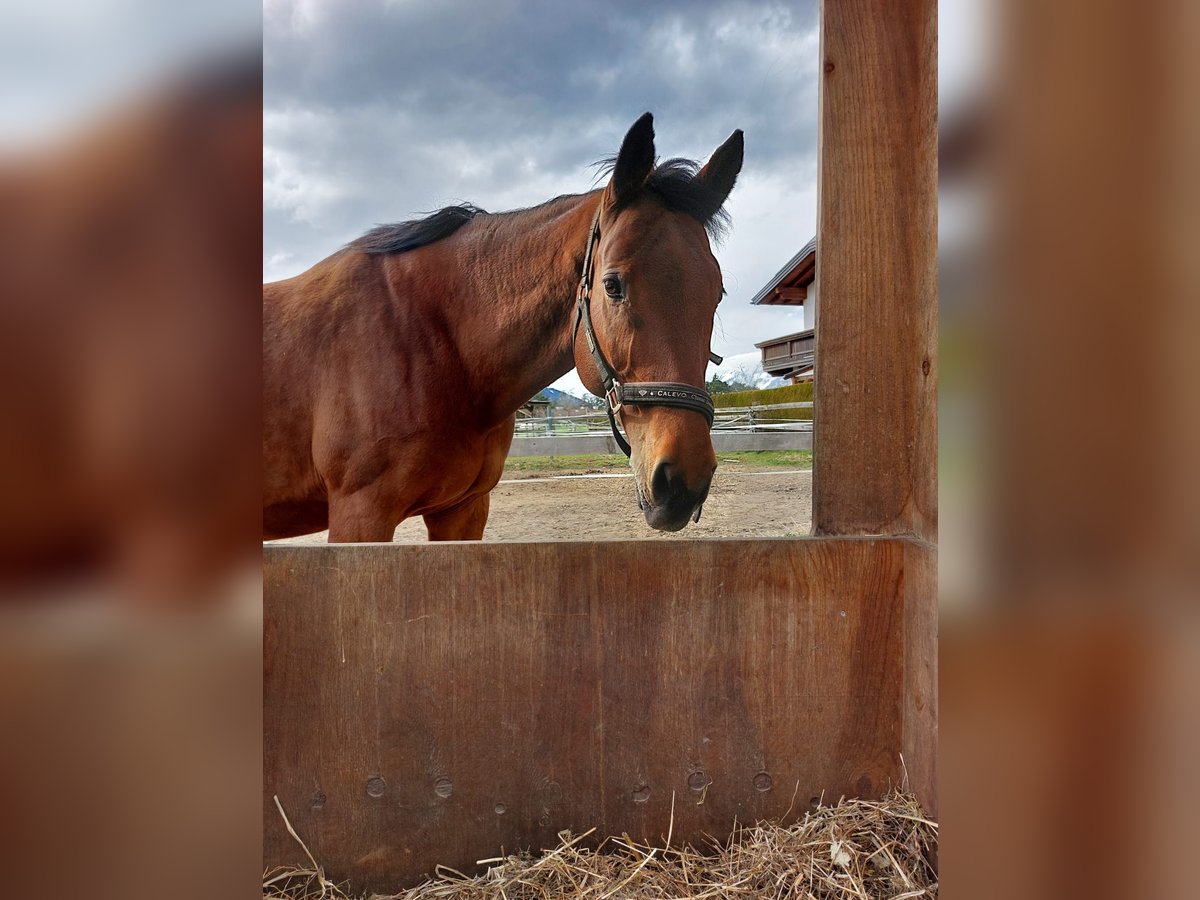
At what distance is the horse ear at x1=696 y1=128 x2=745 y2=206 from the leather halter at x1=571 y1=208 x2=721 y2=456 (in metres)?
0.39

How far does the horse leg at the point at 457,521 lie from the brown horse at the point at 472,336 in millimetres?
Answer: 182

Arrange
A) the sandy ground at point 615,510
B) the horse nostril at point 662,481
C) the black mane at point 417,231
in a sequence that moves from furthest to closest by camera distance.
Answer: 1. the sandy ground at point 615,510
2. the black mane at point 417,231
3. the horse nostril at point 662,481

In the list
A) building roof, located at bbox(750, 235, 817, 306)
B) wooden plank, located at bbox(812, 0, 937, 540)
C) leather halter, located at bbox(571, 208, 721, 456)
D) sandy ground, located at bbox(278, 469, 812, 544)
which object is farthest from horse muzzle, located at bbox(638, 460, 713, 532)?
building roof, located at bbox(750, 235, 817, 306)

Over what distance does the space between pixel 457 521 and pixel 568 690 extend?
1412mm

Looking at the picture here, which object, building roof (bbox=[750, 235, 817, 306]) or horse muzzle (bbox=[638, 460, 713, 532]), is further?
building roof (bbox=[750, 235, 817, 306])

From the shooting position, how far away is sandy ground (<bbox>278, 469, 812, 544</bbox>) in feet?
17.9

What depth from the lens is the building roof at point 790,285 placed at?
9.55 m

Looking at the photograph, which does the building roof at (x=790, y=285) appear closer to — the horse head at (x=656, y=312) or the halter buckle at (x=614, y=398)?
the horse head at (x=656, y=312)
